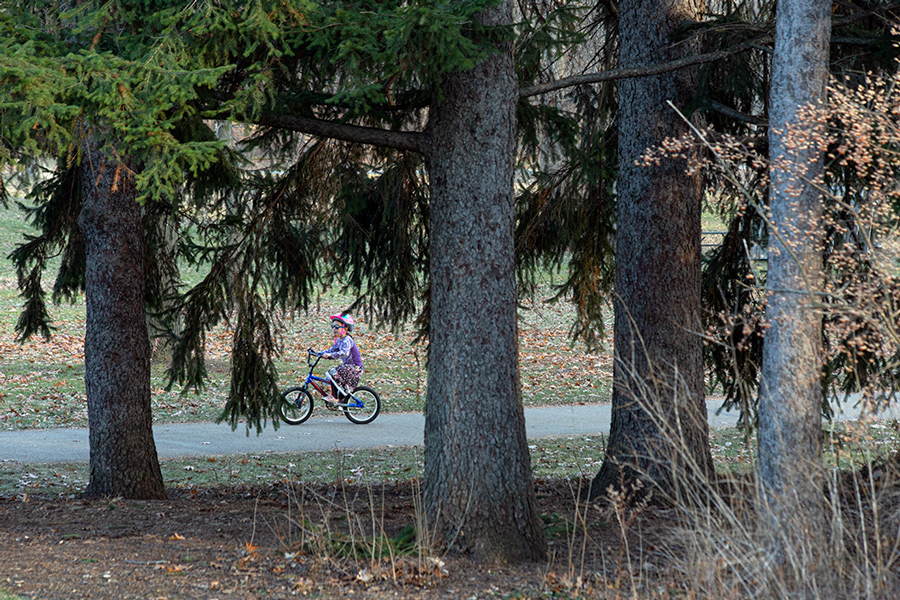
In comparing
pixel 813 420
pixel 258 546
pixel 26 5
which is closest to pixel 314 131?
pixel 26 5

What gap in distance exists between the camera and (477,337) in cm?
512

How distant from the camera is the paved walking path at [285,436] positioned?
395 inches

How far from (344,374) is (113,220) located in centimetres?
589

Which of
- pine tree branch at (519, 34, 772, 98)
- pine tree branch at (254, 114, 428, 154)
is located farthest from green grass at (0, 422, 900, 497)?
pine tree branch at (519, 34, 772, 98)

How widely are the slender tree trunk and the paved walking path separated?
6551 mm

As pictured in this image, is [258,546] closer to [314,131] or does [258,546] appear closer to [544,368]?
[314,131]

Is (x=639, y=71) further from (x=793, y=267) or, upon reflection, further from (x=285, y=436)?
(x=285, y=436)

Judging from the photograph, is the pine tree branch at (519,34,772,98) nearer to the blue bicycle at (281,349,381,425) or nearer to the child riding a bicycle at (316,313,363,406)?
the child riding a bicycle at (316,313,363,406)

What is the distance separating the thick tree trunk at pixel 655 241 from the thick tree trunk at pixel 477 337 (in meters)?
1.50

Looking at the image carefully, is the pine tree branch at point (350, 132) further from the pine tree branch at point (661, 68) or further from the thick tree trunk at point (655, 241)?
the thick tree trunk at point (655, 241)

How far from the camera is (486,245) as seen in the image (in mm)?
5164

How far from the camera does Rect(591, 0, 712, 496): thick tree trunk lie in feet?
21.1

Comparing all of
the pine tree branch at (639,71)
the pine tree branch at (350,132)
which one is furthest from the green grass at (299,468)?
the pine tree branch at (639,71)

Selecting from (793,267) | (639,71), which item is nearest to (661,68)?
(639,71)
